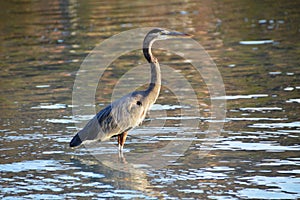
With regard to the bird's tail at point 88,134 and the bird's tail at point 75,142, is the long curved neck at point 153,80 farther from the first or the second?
the bird's tail at point 75,142

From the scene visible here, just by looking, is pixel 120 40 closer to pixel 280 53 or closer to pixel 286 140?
pixel 280 53

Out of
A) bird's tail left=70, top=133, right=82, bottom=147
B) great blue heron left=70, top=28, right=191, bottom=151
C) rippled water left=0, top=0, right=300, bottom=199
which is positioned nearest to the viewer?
rippled water left=0, top=0, right=300, bottom=199

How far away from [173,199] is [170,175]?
3.33ft

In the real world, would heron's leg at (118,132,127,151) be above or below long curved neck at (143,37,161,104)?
below

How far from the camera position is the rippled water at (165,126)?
863 centimetres

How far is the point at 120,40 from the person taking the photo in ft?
70.8

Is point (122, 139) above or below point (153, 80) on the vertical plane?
below

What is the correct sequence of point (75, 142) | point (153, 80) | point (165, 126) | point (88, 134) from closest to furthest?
point (75, 142)
point (88, 134)
point (153, 80)
point (165, 126)

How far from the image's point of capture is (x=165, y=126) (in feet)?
38.3

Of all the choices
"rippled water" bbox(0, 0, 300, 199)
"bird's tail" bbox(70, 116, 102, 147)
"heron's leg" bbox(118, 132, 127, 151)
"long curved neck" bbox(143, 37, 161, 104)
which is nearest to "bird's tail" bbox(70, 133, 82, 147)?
"bird's tail" bbox(70, 116, 102, 147)

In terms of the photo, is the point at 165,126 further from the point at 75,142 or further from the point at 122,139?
the point at 75,142

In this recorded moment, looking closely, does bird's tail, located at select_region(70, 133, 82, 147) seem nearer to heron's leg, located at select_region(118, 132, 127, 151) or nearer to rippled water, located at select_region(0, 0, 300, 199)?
rippled water, located at select_region(0, 0, 300, 199)

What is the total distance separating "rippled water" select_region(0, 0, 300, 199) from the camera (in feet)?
28.3

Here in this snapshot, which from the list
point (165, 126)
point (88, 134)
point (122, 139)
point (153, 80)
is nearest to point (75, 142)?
point (88, 134)
